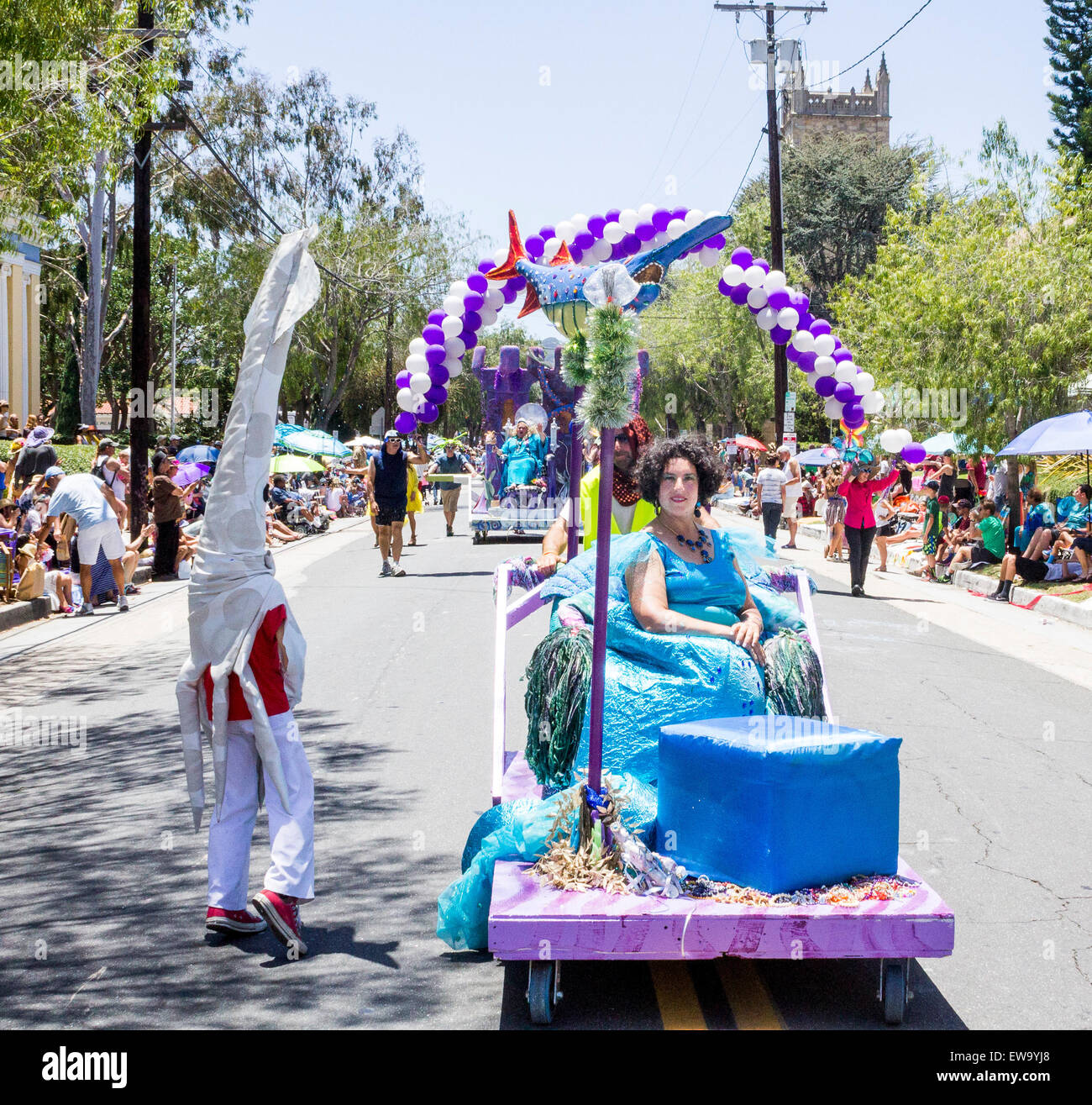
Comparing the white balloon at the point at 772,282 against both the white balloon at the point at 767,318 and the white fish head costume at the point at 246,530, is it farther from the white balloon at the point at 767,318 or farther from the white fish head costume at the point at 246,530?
A: the white fish head costume at the point at 246,530

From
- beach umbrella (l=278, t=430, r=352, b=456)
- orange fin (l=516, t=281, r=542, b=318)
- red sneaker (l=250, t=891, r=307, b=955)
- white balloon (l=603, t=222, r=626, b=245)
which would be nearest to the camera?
red sneaker (l=250, t=891, r=307, b=955)

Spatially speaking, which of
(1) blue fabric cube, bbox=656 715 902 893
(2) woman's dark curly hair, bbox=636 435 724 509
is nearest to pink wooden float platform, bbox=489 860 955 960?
(1) blue fabric cube, bbox=656 715 902 893

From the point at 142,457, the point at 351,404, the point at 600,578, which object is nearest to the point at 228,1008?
the point at 600,578

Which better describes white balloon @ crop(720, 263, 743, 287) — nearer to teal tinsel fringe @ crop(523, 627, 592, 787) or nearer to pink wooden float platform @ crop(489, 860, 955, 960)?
teal tinsel fringe @ crop(523, 627, 592, 787)

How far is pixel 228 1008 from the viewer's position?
427 centimetres

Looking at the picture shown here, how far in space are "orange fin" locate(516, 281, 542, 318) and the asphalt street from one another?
250 cm

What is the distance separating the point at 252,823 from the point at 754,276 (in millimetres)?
3695

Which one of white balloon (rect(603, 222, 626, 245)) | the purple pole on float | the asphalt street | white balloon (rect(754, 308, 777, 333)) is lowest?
the asphalt street

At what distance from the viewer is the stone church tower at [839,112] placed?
84188 mm

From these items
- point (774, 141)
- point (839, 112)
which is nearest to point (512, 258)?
point (774, 141)

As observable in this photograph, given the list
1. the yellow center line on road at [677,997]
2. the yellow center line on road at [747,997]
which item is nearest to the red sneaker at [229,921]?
the yellow center line on road at [677,997]

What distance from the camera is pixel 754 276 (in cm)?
671

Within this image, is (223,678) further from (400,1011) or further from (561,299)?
(561,299)

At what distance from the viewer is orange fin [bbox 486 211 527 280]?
6562 mm
